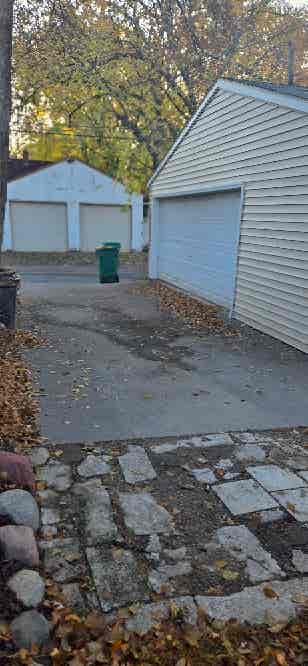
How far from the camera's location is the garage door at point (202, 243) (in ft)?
26.5

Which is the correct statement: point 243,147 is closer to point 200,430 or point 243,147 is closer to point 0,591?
point 200,430

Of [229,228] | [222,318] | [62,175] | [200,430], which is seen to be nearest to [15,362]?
[200,430]

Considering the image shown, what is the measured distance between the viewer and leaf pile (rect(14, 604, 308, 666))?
1.73 meters

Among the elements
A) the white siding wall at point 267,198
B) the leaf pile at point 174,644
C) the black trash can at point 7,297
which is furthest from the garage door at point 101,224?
the leaf pile at point 174,644

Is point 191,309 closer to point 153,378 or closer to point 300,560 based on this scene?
point 153,378

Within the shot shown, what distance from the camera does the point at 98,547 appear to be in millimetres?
2295

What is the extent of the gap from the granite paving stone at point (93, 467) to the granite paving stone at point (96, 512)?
0.10 meters

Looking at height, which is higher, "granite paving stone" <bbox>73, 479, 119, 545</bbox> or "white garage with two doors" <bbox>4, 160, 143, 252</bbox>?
"white garage with two doors" <bbox>4, 160, 143, 252</bbox>

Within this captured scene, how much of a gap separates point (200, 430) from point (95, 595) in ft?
5.95

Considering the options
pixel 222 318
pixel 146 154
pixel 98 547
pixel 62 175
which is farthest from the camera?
pixel 62 175

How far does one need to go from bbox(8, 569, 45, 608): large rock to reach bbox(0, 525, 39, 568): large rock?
0.09 meters

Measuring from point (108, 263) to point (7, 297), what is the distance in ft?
21.3

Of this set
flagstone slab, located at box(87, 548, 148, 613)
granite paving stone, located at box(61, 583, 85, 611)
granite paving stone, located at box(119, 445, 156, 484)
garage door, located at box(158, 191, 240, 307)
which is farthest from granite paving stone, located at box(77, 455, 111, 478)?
garage door, located at box(158, 191, 240, 307)

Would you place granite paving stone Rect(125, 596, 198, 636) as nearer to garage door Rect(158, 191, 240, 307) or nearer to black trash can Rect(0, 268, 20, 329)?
black trash can Rect(0, 268, 20, 329)
